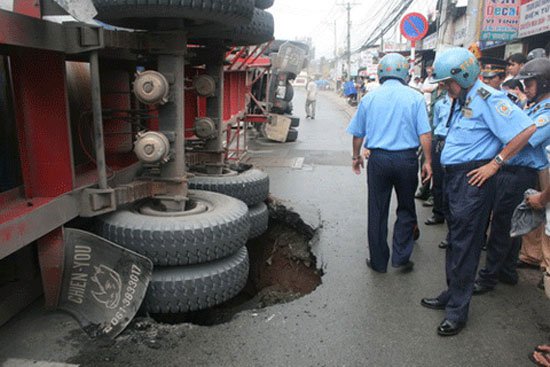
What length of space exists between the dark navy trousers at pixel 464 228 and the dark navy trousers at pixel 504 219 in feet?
Answer: 2.65

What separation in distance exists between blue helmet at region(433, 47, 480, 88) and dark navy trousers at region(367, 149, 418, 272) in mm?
962

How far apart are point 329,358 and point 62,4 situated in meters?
2.69

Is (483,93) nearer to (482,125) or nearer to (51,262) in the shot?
(482,125)

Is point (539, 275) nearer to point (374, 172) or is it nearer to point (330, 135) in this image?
point (374, 172)

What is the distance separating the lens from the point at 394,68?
171 inches

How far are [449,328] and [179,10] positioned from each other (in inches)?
115

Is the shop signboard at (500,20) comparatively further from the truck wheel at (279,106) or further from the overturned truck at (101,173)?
the overturned truck at (101,173)

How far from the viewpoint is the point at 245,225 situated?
12.9 feet

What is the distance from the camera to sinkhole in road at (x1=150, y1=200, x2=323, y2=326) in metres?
4.45

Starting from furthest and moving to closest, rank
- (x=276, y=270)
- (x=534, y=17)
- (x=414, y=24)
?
(x=534, y=17)
(x=414, y=24)
(x=276, y=270)

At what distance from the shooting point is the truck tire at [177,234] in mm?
3453

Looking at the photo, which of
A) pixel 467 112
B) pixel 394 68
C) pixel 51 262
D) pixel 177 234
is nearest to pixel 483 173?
pixel 467 112

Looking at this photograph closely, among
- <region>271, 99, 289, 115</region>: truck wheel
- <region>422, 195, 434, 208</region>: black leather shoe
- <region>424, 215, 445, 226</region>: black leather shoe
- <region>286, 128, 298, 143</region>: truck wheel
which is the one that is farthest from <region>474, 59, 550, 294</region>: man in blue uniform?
<region>271, 99, 289, 115</region>: truck wheel

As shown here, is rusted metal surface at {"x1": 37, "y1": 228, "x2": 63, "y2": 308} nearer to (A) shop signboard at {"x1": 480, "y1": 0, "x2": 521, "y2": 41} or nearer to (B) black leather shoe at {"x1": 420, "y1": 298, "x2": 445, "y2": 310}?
(B) black leather shoe at {"x1": 420, "y1": 298, "x2": 445, "y2": 310}
